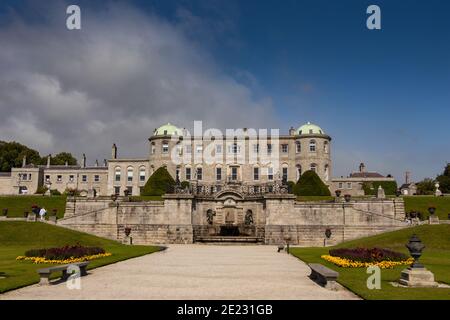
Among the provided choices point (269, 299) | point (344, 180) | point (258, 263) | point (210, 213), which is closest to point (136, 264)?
point (258, 263)

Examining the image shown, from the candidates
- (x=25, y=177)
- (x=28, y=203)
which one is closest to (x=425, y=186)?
(x=28, y=203)

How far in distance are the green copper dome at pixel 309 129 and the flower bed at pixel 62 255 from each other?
53886 mm

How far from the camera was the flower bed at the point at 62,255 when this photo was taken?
2177 centimetres

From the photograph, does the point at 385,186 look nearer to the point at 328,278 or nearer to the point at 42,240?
the point at 42,240

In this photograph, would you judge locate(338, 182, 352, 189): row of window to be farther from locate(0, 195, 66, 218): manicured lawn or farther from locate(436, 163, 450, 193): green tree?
locate(0, 195, 66, 218): manicured lawn

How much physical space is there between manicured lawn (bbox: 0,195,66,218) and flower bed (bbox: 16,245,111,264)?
31482 mm

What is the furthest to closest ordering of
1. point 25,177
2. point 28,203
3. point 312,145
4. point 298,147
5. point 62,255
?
1. point 25,177
2. point 298,147
3. point 312,145
4. point 28,203
5. point 62,255

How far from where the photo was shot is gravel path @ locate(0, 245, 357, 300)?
13.0 metres

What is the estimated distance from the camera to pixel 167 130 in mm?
76688

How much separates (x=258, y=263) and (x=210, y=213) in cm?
2532

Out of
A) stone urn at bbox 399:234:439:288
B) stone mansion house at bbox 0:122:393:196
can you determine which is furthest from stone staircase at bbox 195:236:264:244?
stone mansion house at bbox 0:122:393:196

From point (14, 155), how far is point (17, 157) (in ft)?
2.51
